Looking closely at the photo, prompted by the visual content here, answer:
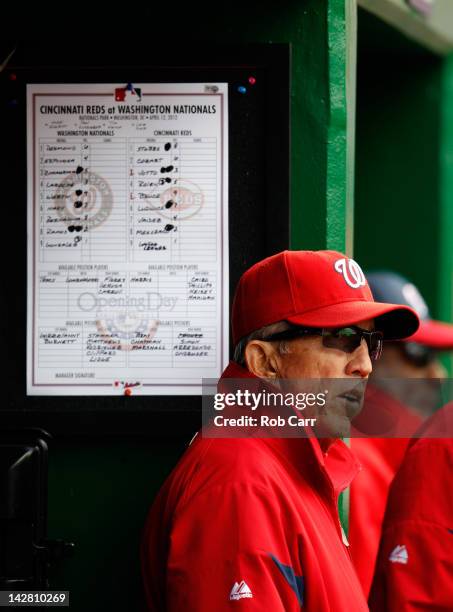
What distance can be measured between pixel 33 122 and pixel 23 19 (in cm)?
34

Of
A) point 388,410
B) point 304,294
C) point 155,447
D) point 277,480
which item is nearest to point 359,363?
point 304,294

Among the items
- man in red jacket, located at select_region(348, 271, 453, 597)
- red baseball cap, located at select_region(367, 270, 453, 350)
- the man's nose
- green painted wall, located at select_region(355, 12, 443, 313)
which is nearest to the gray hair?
the man's nose

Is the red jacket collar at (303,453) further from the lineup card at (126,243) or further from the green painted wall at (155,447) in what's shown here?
the green painted wall at (155,447)

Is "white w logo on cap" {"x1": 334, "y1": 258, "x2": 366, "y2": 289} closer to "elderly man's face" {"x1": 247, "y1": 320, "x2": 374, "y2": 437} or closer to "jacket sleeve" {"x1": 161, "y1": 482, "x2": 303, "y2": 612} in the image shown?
A: "elderly man's face" {"x1": 247, "y1": 320, "x2": 374, "y2": 437}

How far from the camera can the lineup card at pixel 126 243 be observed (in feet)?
10.9

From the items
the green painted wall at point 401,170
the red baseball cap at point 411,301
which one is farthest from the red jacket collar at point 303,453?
the green painted wall at point 401,170

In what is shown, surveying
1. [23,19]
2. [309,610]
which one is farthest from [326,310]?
[23,19]

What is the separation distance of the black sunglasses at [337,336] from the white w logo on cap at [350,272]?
0.39 ft

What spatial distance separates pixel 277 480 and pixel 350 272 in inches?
25.2

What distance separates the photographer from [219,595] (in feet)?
7.80

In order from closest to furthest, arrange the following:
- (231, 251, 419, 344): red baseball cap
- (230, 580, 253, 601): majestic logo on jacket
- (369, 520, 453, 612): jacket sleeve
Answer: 1. (230, 580, 253, 601): majestic logo on jacket
2. (231, 251, 419, 344): red baseball cap
3. (369, 520, 453, 612): jacket sleeve

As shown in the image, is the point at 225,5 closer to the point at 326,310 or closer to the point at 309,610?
the point at 326,310

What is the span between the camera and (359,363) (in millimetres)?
2822

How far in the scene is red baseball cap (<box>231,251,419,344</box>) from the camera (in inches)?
109
